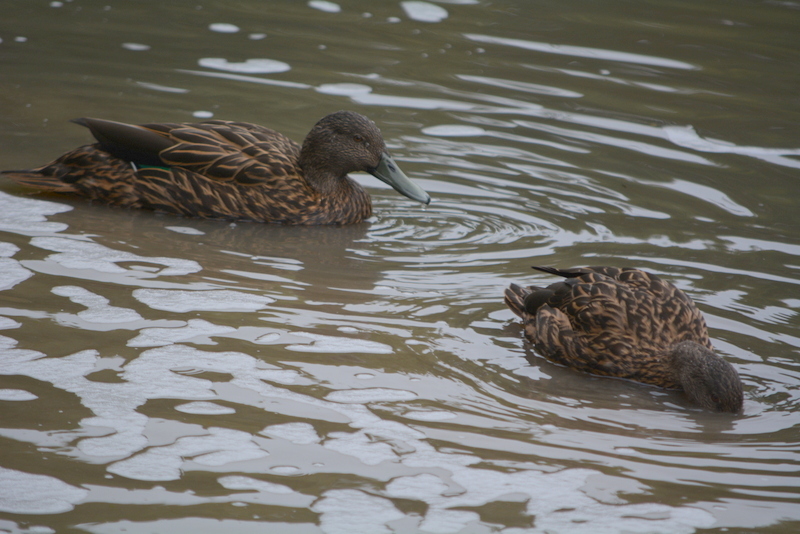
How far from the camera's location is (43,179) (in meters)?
8.31

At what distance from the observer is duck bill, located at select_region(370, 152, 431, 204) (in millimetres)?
A: 8430

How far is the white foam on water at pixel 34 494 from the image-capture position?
4.18 metres

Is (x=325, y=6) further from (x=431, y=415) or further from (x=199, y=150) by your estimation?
(x=431, y=415)

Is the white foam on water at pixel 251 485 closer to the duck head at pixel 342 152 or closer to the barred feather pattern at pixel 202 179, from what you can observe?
the barred feather pattern at pixel 202 179

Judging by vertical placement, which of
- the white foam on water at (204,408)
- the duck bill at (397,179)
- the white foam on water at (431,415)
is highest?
the duck bill at (397,179)

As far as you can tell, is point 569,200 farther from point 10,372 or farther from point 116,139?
point 10,372

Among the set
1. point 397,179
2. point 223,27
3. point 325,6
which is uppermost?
point 325,6

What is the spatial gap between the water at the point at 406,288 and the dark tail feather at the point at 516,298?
19 cm

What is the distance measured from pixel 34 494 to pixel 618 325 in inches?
138

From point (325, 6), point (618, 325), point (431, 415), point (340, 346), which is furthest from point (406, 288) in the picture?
point (325, 6)

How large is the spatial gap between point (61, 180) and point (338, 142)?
2428 millimetres

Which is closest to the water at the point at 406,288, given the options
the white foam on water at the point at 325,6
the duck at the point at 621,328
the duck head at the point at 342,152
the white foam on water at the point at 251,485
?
the white foam on water at the point at 251,485

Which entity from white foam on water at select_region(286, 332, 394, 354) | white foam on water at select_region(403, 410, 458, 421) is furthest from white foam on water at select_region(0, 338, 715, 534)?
white foam on water at select_region(286, 332, 394, 354)

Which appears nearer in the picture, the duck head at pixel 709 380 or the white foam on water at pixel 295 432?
the white foam on water at pixel 295 432
